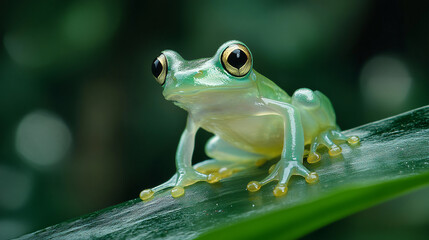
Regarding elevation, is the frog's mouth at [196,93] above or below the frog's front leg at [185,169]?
above

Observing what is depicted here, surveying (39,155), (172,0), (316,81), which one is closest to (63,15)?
(172,0)

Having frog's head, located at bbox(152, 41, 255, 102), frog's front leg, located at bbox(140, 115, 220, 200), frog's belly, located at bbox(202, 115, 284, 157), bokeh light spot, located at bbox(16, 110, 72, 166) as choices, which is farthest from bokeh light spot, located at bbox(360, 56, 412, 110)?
bokeh light spot, located at bbox(16, 110, 72, 166)

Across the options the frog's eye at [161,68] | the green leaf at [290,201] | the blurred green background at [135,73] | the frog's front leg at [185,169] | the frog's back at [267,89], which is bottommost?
the green leaf at [290,201]

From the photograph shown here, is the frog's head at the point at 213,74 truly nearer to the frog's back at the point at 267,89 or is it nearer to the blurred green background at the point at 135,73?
the frog's back at the point at 267,89

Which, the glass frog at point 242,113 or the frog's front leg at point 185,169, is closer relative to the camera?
the glass frog at point 242,113

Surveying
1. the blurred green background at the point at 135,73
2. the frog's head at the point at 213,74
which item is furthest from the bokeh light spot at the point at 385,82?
the frog's head at the point at 213,74

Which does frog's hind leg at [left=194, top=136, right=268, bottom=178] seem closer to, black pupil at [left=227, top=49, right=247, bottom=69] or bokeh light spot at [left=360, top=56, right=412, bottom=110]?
black pupil at [left=227, top=49, right=247, bottom=69]

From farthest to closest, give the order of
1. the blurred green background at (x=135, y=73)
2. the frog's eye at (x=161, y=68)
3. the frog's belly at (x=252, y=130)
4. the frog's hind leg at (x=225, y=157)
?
1. the blurred green background at (x=135, y=73)
2. the frog's hind leg at (x=225, y=157)
3. the frog's belly at (x=252, y=130)
4. the frog's eye at (x=161, y=68)

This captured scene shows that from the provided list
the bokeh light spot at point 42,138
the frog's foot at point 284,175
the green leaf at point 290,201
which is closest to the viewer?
the green leaf at point 290,201

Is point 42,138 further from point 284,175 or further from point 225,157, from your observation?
point 284,175
